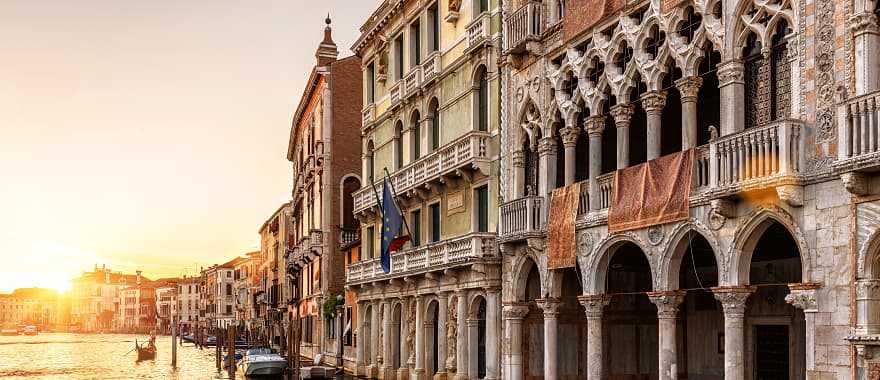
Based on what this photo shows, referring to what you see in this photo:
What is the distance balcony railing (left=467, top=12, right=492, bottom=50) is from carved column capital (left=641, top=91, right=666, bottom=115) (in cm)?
723

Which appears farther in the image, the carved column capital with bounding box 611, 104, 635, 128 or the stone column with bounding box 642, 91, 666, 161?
the carved column capital with bounding box 611, 104, 635, 128

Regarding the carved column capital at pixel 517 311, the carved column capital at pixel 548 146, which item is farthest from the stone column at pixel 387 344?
the carved column capital at pixel 548 146

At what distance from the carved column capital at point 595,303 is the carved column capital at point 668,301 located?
1964 millimetres

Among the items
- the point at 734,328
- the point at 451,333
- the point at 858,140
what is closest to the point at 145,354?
the point at 451,333

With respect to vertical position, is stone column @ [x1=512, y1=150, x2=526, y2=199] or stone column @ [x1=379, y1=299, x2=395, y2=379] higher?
stone column @ [x1=512, y1=150, x2=526, y2=199]

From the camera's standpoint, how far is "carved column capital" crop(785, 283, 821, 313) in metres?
13.2

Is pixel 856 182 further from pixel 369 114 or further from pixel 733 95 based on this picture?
pixel 369 114

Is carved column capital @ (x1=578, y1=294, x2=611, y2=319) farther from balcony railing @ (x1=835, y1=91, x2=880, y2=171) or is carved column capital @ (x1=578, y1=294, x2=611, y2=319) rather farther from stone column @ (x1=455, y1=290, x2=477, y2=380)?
balcony railing @ (x1=835, y1=91, x2=880, y2=171)

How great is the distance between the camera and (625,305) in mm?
22109

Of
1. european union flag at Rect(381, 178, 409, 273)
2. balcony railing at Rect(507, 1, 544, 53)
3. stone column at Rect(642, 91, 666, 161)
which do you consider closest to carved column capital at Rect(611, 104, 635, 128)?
stone column at Rect(642, 91, 666, 161)

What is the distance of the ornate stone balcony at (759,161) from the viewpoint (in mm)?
13445

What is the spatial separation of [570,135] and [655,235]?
3.55m

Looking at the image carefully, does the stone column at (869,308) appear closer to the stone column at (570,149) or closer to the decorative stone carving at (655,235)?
the decorative stone carving at (655,235)

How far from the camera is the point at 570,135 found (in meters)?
19.7
